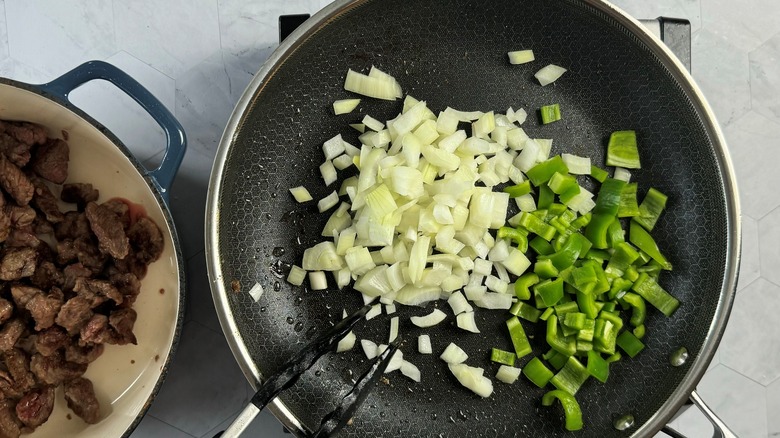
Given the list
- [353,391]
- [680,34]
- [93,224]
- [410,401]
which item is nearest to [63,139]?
[93,224]

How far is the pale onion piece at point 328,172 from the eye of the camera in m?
1.27

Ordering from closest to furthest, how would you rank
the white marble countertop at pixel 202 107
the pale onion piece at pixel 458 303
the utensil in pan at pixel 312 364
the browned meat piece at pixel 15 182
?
1. the utensil in pan at pixel 312 364
2. the browned meat piece at pixel 15 182
3. the pale onion piece at pixel 458 303
4. the white marble countertop at pixel 202 107

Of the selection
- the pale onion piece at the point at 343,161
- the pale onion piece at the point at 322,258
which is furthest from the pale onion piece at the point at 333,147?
the pale onion piece at the point at 322,258

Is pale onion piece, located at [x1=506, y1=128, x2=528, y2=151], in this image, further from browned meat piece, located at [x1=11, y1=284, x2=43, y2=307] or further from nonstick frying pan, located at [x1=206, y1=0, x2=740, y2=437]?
browned meat piece, located at [x1=11, y1=284, x2=43, y2=307]

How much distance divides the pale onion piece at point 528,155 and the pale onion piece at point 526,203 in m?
0.06

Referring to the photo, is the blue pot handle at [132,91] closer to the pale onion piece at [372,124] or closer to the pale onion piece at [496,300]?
the pale onion piece at [372,124]

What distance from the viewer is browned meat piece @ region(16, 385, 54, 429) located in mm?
1221

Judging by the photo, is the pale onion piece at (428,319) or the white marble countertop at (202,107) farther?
the white marble countertop at (202,107)

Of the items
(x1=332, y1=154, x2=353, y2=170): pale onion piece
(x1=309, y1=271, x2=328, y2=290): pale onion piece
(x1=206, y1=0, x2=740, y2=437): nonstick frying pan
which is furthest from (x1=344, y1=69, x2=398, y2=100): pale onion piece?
(x1=309, y1=271, x2=328, y2=290): pale onion piece

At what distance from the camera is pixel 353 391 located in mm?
1146

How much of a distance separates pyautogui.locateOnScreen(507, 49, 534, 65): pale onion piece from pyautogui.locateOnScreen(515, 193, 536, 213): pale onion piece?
0.30 meters

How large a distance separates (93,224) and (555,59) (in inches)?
40.9

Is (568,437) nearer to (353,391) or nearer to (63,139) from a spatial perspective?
(353,391)

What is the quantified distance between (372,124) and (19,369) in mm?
891
